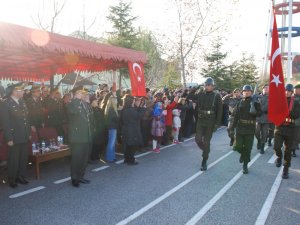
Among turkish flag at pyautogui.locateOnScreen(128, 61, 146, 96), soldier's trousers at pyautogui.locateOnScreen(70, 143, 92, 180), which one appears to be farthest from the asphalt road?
turkish flag at pyautogui.locateOnScreen(128, 61, 146, 96)

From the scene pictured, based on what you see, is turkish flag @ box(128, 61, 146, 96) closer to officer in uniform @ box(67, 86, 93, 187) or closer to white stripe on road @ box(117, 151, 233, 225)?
officer in uniform @ box(67, 86, 93, 187)

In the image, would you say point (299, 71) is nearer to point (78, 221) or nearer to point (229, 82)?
point (229, 82)

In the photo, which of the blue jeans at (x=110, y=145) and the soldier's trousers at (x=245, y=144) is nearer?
the soldier's trousers at (x=245, y=144)

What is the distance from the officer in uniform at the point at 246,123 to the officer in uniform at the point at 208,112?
47cm

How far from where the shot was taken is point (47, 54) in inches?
345

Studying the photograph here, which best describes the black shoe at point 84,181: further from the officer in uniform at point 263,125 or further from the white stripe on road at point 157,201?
the officer in uniform at point 263,125

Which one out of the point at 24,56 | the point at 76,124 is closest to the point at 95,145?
the point at 76,124

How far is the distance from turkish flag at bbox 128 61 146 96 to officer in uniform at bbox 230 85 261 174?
3.08m

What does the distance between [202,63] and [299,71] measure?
9.96 m

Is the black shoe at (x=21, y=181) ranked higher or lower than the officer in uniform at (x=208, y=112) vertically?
lower

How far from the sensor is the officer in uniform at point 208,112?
732 centimetres

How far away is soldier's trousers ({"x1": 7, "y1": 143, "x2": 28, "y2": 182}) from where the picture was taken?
6005mm

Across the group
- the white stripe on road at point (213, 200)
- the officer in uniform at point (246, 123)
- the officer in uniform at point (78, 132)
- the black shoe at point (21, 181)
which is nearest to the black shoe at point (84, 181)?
the officer in uniform at point (78, 132)

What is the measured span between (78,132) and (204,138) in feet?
10.0
